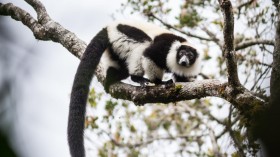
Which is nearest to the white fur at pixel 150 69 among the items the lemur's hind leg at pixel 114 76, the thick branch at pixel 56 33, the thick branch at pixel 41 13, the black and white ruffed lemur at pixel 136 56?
the black and white ruffed lemur at pixel 136 56

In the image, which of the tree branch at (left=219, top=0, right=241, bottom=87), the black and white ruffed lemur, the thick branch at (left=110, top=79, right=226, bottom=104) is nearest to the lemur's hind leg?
the black and white ruffed lemur

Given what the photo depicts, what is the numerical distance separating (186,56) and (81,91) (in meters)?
1.63

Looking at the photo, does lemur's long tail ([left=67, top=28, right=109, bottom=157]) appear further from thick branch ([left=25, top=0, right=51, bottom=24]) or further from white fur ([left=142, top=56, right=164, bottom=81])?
thick branch ([left=25, top=0, right=51, bottom=24])

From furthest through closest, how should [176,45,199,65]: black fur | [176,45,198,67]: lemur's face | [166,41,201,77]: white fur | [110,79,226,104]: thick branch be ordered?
1. [176,45,199,65]: black fur
2. [176,45,198,67]: lemur's face
3. [166,41,201,77]: white fur
4. [110,79,226,104]: thick branch

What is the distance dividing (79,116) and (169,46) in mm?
1621

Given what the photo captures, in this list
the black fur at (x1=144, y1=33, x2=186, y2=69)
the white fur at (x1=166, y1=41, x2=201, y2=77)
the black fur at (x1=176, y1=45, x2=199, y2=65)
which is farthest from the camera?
the black fur at (x1=176, y1=45, x2=199, y2=65)

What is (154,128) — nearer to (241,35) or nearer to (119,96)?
(241,35)

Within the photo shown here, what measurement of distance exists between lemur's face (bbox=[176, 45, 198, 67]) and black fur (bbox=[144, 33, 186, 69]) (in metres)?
0.19

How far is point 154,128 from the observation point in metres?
9.54

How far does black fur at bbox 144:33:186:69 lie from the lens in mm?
4504

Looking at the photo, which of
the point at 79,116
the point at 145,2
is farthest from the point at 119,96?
the point at 145,2

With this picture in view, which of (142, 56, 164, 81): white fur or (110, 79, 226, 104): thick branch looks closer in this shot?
(110, 79, 226, 104): thick branch

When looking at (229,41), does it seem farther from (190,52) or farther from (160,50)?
(190,52)

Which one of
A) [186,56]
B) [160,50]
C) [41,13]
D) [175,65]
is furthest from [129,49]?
[41,13]
